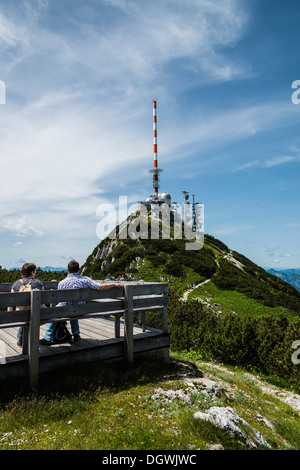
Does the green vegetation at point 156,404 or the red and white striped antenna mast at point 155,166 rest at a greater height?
the red and white striped antenna mast at point 155,166

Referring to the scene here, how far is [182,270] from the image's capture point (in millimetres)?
41312

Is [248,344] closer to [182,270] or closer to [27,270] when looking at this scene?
[27,270]

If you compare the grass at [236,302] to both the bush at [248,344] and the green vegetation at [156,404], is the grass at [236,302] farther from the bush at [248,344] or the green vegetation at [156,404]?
the green vegetation at [156,404]

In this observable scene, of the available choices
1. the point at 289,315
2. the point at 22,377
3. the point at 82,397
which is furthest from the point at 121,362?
the point at 289,315

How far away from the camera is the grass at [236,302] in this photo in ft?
101

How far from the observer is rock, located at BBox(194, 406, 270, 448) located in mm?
4625

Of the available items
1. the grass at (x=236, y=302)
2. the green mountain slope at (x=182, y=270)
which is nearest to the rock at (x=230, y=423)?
the grass at (x=236, y=302)

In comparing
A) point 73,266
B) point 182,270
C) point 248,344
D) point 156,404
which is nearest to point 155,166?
point 182,270

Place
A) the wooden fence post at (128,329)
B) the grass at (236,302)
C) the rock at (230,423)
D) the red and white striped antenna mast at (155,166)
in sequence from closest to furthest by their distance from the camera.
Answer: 1. the rock at (230,423)
2. the wooden fence post at (128,329)
3. the grass at (236,302)
4. the red and white striped antenna mast at (155,166)

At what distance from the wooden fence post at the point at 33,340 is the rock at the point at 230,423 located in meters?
3.20

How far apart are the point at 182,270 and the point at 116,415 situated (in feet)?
120

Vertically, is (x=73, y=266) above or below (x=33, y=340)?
above

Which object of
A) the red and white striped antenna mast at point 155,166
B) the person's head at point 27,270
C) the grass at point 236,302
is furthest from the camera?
the red and white striped antenna mast at point 155,166

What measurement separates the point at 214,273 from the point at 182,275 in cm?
581
